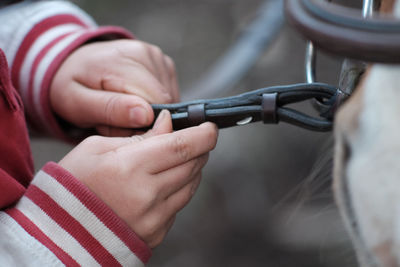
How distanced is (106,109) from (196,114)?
118 millimetres

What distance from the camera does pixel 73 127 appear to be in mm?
604

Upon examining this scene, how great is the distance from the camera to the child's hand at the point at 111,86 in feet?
1.60

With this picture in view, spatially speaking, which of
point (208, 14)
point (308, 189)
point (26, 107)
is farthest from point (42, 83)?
point (208, 14)

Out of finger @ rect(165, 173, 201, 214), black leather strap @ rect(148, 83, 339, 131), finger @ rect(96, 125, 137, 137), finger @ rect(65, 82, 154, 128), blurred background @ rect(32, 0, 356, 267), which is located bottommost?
blurred background @ rect(32, 0, 356, 267)

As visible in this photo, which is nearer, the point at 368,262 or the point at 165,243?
the point at 368,262

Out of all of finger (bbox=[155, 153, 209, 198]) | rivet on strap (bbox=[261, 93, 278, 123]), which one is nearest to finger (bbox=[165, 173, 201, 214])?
finger (bbox=[155, 153, 209, 198])

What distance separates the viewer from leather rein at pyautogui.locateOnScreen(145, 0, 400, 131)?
26 cm

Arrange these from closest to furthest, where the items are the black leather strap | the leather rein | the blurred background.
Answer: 1. the leather rein
2. the black leather strap
3. the blurred background

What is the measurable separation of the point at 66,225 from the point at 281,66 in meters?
0.88

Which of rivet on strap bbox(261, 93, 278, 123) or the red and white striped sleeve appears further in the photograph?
the red and white striped sleeve

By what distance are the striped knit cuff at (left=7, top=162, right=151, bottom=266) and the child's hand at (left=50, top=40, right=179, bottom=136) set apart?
88 mm

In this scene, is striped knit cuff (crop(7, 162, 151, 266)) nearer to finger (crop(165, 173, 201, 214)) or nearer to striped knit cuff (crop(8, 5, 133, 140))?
finger (crop(165, 173, 201, 214))

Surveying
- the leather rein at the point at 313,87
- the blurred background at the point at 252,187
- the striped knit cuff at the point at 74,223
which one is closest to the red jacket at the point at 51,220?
the striped knit cuff at the point at 74,223

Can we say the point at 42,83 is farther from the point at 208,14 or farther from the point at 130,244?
the point at 208,14
